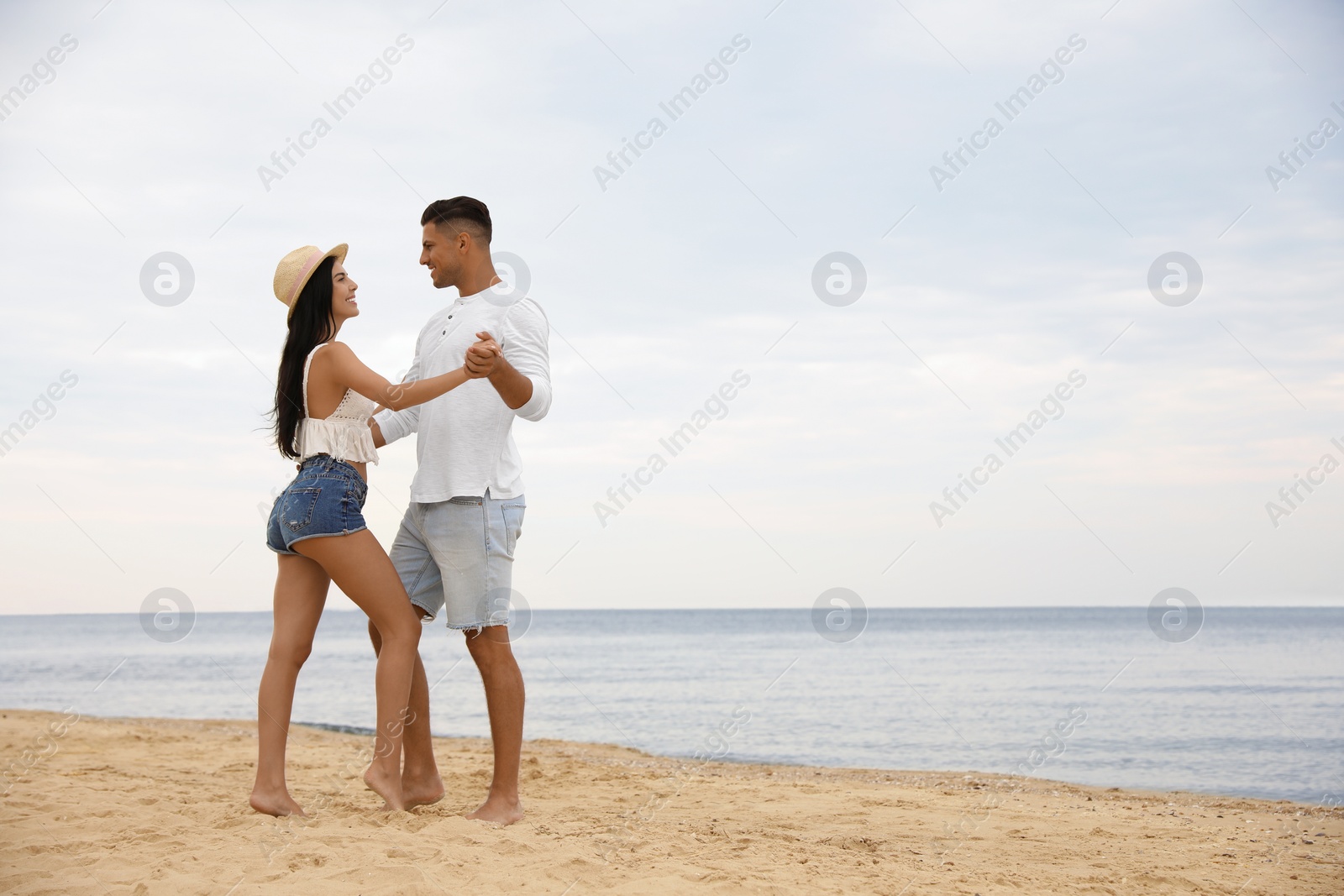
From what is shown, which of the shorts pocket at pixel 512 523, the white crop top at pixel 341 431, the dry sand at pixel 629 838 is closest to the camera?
the dry sand at pixel 629 838

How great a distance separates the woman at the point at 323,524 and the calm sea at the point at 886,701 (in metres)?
6.23

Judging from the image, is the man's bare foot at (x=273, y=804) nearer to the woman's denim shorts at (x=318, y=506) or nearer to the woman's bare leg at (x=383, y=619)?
the woman's bare leg at (x=383, y=619)

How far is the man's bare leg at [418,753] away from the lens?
3678mm

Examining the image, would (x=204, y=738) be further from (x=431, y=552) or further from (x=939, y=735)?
(x=939, y=735)

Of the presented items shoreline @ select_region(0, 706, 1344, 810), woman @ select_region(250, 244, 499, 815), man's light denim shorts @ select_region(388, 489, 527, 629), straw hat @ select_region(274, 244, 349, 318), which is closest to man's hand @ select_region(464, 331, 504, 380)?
woman @ select_region(250, 244, 499, 815)

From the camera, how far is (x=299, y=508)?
337 cm

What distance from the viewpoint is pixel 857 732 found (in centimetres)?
1148

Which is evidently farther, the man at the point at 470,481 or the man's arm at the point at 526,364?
the man at the point at 470,481

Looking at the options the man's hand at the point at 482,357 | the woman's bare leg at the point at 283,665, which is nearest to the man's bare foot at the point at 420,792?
the woman's bare leg at the point at 283,665

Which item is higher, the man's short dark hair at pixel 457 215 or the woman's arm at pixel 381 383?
the man's short dark hair at pixel 457 215

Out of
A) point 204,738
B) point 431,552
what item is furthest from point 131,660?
point 431,552

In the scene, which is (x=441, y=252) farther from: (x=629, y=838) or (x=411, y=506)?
(x=629, y=838)

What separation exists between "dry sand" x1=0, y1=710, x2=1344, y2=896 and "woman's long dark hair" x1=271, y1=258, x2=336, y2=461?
1441mm

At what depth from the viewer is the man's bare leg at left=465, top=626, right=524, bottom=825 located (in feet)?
11.6
